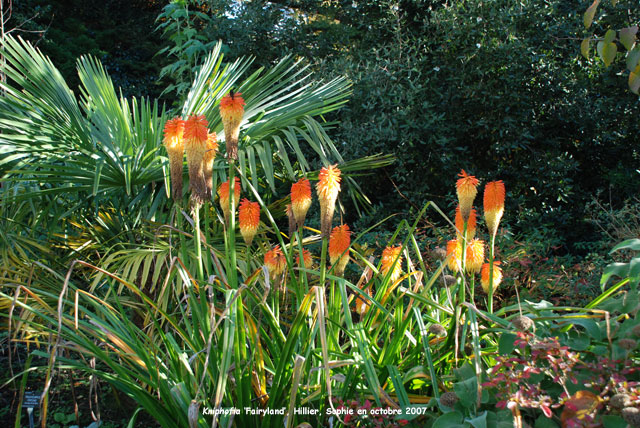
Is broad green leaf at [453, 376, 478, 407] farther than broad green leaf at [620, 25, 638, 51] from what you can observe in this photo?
No

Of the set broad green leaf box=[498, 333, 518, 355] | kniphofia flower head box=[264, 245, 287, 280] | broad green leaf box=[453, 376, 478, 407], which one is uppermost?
kniphofia flower head box=[264, 245, 287, 280]

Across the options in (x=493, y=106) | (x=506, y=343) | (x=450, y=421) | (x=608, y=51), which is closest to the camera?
(x=450, y=421)

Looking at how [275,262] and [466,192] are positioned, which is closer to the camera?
[466,192]

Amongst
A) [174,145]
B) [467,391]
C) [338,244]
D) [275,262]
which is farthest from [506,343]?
[174,145]

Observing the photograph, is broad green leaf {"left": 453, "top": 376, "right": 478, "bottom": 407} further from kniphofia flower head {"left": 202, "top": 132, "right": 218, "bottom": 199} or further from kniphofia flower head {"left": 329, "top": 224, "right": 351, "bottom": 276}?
kniphofia flower head {"left": 202, "top": 132, "right": 218, "bottom": 199}

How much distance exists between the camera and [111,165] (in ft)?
8.70

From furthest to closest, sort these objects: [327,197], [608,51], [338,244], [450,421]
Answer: [338,244], [608,51], [327,197], [450,421]

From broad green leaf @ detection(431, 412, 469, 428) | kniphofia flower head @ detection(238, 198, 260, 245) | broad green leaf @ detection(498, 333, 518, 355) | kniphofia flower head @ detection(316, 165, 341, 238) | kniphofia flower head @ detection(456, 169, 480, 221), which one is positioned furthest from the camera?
kniphofia flower head @ detection(238, 198, 260, 245)

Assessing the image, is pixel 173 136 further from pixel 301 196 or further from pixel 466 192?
pixel 466 192

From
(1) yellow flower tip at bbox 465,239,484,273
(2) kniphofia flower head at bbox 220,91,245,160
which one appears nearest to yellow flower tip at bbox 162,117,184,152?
(2) kniphofia flower head at bbox 220,91,245,160

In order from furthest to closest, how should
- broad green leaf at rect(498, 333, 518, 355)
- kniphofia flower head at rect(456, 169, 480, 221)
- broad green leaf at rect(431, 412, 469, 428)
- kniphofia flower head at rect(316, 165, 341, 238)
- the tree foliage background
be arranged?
the tree foliage background
kniphofia flower head at rect(456, 169, 480, 221)
kniphofia flower head at rect(316, 165, 341, 238)
broad green leaf at rect(498, 333, 518, 355)
broad green leaf at rect(431, 412, 469, 428)

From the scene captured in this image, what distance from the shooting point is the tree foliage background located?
4.60 metres

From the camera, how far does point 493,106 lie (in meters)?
4.74

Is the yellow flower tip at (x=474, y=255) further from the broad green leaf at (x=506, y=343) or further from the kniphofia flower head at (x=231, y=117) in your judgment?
the kniphofia flower head at (x=231, y=117)
